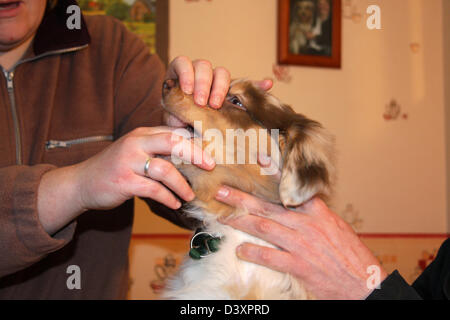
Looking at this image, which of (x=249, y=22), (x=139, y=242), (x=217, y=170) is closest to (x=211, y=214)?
(x=217, y=170)

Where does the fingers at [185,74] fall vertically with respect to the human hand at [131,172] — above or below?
above

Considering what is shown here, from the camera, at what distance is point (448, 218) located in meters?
2.79

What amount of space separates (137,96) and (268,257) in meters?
0.83

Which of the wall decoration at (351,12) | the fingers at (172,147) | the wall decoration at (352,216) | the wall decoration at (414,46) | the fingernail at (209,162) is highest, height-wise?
the wall decoration at (351,12)

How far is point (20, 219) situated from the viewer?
954 millimetres

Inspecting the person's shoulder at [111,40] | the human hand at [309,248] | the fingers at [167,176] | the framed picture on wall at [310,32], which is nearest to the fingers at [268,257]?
the human hand at [309,248]

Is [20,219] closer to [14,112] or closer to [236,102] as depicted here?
[14,112]

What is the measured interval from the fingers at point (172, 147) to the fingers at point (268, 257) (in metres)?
0.27

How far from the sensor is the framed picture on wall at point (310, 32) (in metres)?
2.51

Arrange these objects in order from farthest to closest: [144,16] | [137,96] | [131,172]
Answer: [144,16], [137,96], [131,172]

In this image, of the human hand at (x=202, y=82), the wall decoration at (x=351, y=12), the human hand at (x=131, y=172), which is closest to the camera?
the human hand at (x=131, y=172)

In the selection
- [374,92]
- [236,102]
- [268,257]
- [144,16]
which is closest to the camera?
[268,257]

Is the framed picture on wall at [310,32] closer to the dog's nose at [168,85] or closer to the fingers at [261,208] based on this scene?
the dog's nose at [168,85]

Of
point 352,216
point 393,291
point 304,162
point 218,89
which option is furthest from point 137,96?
point 352,216
